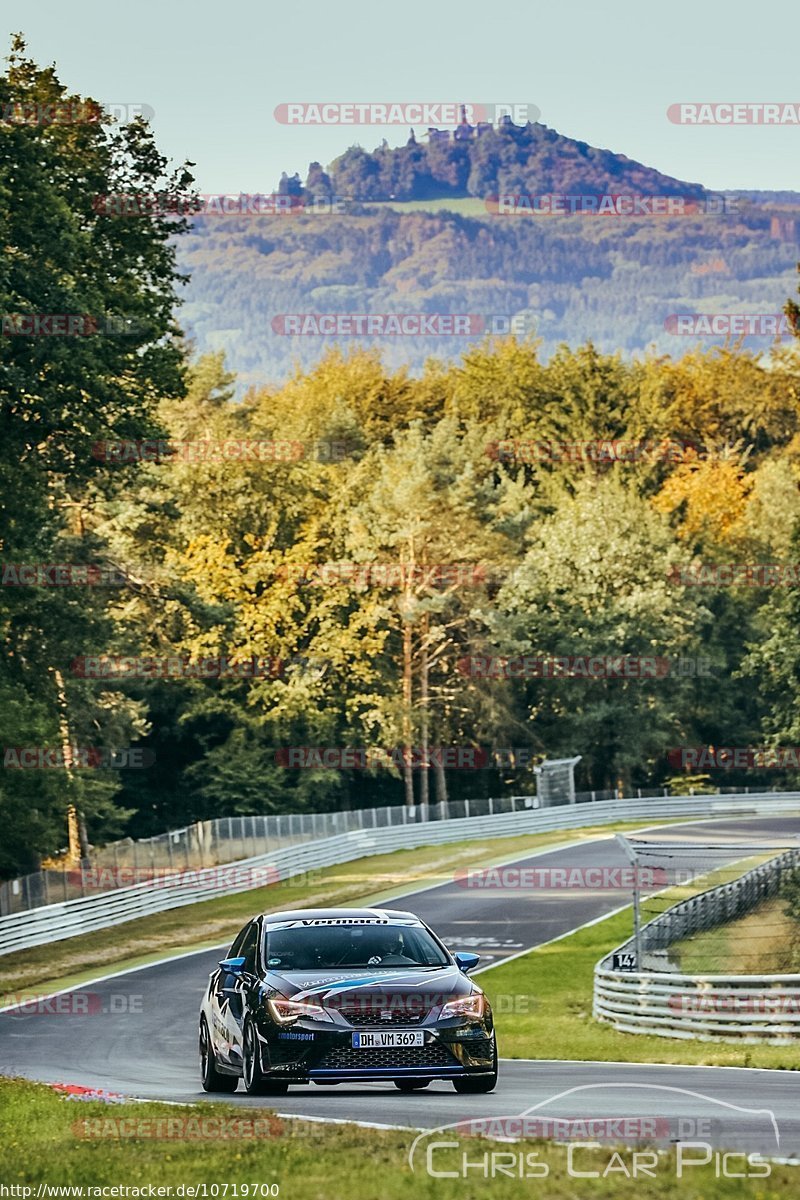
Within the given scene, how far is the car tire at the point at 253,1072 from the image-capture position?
49.9 ft

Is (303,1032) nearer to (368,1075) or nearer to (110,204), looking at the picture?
(368,1075)

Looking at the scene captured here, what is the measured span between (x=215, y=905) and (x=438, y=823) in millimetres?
19290

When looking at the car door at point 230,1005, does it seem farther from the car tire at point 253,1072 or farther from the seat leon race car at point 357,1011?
the car tire at point 253,1072

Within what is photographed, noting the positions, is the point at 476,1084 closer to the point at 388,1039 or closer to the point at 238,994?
the point at 388,1039

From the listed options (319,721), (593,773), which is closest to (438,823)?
(319,721)

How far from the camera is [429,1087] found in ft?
54.6

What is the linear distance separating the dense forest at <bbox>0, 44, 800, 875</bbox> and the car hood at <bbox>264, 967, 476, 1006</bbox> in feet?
84.1

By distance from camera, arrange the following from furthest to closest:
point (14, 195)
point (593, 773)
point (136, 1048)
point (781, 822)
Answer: point (593, 773), point (781, 822), point (14, 195), point (136, 1048)

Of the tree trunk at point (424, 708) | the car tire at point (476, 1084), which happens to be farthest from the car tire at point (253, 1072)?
the tree trunk at point (424, 708)

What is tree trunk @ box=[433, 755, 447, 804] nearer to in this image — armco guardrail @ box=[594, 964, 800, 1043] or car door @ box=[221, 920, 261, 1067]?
armco guardrail @ box=[594, 964, 800, 1043]

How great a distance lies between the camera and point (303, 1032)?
48.5 feet

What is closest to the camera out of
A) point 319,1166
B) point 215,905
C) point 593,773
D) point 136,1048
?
point 319,1166

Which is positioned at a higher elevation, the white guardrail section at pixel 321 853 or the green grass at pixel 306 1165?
the green grass at pixel 306 1165

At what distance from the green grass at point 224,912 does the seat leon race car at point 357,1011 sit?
838 inches
